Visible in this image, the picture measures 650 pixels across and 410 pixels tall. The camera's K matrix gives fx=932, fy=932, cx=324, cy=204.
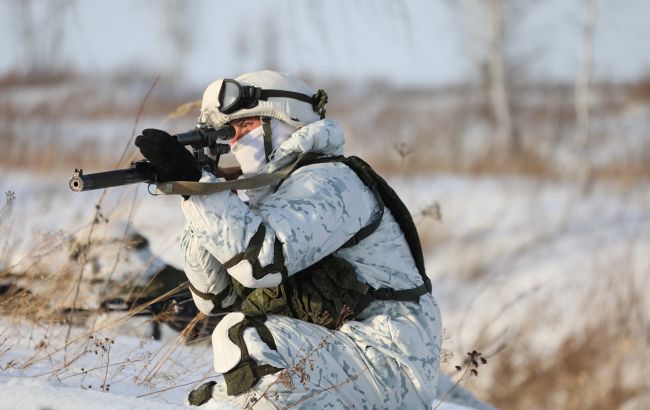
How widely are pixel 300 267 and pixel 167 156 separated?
1.52 ft

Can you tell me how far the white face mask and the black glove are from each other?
1.33ft

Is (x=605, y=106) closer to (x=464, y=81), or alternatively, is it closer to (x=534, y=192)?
(x=464, y=81)

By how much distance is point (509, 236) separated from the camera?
34.5ft

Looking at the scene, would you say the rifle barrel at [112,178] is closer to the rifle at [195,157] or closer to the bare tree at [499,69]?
the rifle at [195,157]

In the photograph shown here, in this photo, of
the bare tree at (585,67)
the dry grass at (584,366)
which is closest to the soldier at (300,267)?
the dry grass at (584,366)

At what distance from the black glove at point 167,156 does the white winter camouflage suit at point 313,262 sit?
56 mm

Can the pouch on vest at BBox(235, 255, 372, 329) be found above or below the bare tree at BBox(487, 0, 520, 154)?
above

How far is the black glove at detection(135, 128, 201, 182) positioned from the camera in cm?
231

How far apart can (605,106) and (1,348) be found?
63.8 ft

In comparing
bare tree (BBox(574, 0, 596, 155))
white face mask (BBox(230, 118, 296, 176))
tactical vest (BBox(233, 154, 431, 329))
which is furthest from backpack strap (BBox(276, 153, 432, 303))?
bare tree (BBox(574, 0, 596, 155))

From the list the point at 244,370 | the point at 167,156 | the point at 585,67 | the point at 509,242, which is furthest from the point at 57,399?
the point at 585,67

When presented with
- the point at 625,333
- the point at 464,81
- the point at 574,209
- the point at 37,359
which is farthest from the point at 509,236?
the point at 464,81

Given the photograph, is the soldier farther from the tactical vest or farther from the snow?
the snow

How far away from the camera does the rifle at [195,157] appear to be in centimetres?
A: 228
